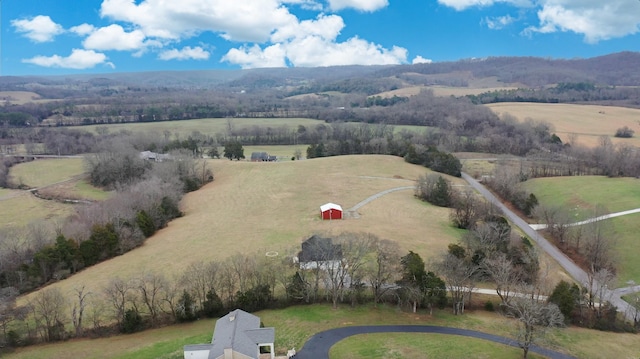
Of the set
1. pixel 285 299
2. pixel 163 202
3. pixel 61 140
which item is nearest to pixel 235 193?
pixel 163 202

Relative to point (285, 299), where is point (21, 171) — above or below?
above

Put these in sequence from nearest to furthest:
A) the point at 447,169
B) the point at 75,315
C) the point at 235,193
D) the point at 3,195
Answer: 1. the point at 75,315
2. the point at 235,193
3. the point at 3,195
4. the point at 447,169

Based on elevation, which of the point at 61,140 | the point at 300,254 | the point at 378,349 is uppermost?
the point at 61,140

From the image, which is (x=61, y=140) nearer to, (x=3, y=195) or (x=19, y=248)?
(x=3, y=195)

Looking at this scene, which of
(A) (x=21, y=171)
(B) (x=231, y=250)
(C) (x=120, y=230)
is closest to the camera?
(B) (x=231, y=250)

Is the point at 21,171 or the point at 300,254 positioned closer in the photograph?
the point at 300,254

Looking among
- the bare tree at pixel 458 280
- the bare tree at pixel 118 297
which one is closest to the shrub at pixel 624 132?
the bare tree at pixel 458 280
